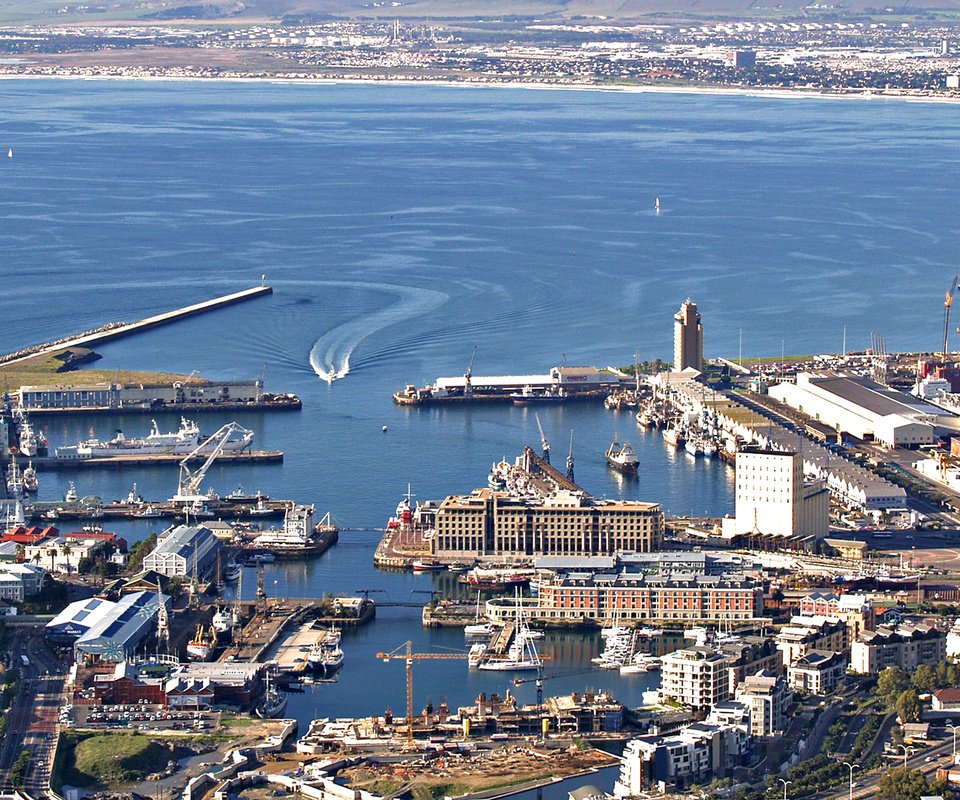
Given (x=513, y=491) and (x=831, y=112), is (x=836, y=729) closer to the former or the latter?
(x=513, y=491)

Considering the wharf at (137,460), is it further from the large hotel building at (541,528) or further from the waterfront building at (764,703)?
the waterfront building at (764,703)

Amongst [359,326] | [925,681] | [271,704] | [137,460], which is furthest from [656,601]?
[359,326]

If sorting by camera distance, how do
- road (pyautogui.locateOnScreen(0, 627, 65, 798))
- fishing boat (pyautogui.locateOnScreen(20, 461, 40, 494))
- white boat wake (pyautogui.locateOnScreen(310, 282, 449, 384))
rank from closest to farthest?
1. road (pyautogui.locateOnScreen(0, 627, 65, 798))
2. fishing boat (pyautogui.locateOnScreen(20, 461, 40, 494))
3. white boat wake (pyautogui.locateOnScreen(310, 282, 449, 384))

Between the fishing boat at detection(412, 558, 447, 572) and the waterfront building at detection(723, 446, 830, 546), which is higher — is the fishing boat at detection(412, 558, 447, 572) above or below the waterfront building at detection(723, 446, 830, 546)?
below

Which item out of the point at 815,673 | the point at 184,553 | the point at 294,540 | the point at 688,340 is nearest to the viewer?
the point at 815,673

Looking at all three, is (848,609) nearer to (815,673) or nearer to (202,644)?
(815,673)

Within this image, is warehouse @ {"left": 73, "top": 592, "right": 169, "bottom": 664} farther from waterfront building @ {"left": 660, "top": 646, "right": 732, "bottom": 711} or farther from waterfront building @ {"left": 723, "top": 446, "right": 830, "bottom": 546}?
waterfront building @ {"left": 723, "top": 446, "right": 830, "bottom": 546}

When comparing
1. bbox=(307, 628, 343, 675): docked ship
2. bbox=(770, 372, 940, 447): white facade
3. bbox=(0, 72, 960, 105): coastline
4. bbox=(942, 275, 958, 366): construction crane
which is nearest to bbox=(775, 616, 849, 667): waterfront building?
bbox=(307, 628, 343, 675): docked ship
